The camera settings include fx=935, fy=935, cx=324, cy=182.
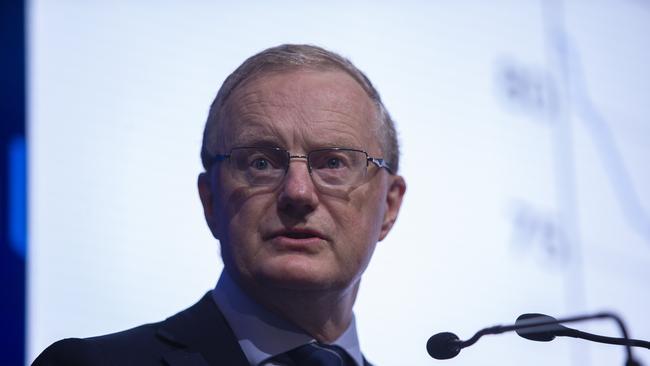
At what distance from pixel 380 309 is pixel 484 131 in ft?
3.20

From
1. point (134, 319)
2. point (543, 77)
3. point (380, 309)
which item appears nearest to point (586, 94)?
point (543, 77)

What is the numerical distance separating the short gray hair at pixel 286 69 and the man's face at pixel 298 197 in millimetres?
32

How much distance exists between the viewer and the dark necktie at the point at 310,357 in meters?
2.12

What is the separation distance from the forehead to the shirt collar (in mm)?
363

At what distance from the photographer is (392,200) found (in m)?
2.50

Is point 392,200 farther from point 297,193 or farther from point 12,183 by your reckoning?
point 12,183

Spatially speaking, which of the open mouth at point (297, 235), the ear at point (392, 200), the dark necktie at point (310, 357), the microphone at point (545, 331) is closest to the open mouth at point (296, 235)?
the open mouth at point (297, 235)

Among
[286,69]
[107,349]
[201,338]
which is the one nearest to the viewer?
[107,349]

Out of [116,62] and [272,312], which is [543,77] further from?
[272,312]

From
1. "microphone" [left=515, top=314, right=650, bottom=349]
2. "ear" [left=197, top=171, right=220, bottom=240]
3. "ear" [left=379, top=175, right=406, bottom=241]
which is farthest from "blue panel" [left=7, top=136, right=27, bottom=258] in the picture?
"microphone" [left=515, top=314, right=650, bottom=349]

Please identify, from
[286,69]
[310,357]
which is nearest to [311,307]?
[310,357]

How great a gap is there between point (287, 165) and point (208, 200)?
1.04ft

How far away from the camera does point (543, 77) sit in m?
3.93

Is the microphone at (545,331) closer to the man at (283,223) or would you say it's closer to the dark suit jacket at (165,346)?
the man at (283,223)
